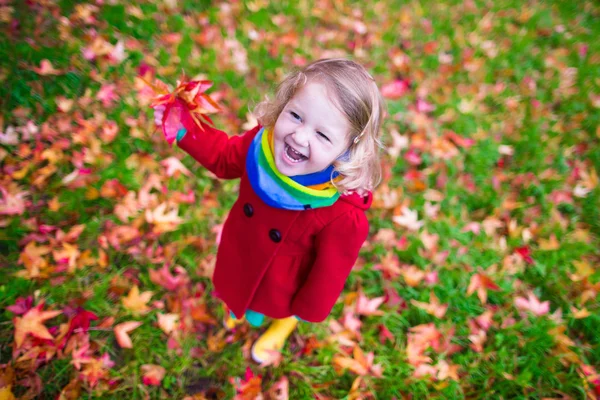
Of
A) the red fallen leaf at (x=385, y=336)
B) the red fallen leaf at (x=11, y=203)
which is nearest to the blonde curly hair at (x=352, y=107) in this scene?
the red fallen leaf at (x=385, y=336)

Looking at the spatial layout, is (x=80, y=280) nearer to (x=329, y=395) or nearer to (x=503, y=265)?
(x=329, y=395)

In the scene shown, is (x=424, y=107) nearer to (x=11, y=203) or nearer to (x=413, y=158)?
(x=413, y=158)

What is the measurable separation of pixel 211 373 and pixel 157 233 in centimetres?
90

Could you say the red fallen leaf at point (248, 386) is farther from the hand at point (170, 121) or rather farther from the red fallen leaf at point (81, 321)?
the hand at point (170, 121)

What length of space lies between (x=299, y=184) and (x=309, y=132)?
7.7 inches

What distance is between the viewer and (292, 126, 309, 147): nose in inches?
48.3

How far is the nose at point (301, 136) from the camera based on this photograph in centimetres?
123

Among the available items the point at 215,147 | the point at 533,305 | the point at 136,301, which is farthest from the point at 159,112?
the point at 533,305

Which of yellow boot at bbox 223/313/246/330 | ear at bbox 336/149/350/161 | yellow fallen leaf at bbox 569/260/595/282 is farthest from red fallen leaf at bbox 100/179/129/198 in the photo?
yellow fallen leaf at bbox 569/260/595/282

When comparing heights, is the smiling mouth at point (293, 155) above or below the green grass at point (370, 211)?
above

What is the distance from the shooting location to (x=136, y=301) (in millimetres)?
2127

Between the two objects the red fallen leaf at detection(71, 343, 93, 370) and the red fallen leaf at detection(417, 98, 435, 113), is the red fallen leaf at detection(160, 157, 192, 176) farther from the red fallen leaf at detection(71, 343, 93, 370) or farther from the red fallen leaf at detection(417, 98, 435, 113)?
the red fallen leaf at detection(417, 98, 435, 113)

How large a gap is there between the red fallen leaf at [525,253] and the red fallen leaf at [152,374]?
2.41 meters

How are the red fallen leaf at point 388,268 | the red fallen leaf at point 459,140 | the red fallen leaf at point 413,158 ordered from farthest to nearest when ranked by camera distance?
1. the red fallen leaf at point 459,140
2. the red fallen leaf at point 413,158
3. the red fallen leaf at point 388,268
